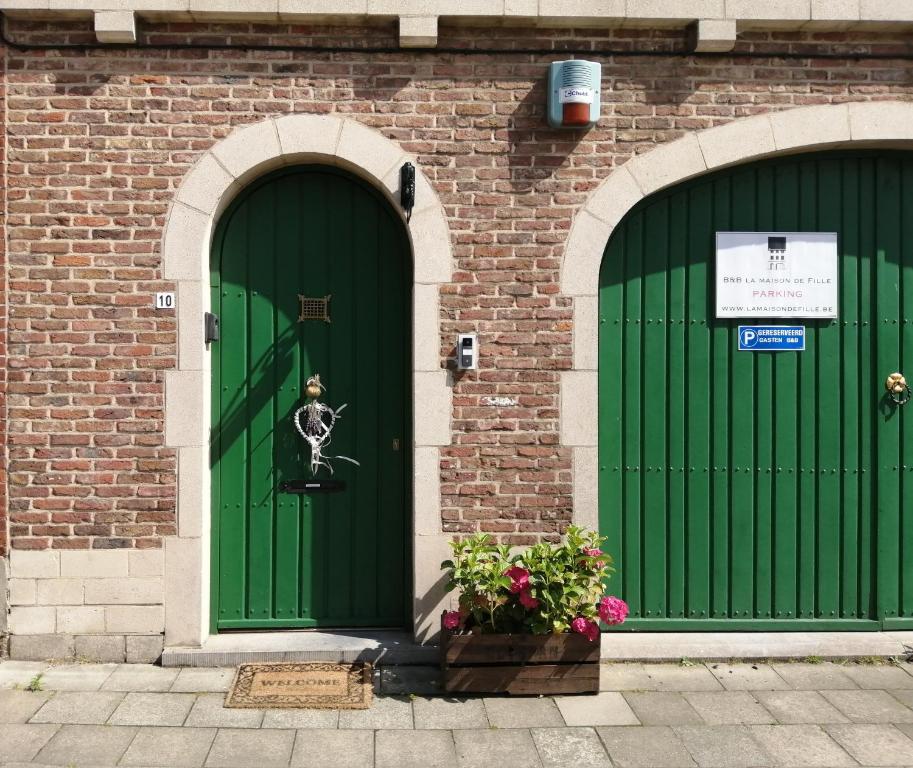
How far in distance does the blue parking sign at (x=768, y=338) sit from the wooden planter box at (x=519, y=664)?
7.46ft

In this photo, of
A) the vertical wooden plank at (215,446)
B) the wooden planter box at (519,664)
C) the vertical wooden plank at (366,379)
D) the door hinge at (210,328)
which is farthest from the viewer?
the vertical wooden plank at (366,379)

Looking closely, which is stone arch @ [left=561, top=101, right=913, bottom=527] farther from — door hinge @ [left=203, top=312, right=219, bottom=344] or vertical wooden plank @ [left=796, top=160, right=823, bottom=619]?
door hinge @ [left=203, top=312, right=219, bottom=344]

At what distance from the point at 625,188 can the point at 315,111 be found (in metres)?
2.04

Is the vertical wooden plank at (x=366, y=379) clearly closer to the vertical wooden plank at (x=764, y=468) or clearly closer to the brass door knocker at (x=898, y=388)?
the vertical wooden plank at (x=764, y=468)

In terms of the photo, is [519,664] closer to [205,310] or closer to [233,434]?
[233,434]

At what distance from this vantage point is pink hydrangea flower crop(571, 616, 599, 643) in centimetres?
480

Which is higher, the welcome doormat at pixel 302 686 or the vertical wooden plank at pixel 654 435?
the vertical wooden plank at pixel 654 435

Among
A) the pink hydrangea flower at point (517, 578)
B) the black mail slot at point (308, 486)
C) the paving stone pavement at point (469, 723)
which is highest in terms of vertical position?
the black mail slot at point (308, 486)

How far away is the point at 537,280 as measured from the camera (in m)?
5.42

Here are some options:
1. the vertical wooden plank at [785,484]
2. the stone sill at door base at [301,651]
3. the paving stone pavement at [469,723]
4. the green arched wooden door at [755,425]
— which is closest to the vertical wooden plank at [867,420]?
the green arched wooden door at [755,425]

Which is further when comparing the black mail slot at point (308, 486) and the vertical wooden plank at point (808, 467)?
the vertical wooden plank at point (808, 467)

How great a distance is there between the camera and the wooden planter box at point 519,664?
4855mm

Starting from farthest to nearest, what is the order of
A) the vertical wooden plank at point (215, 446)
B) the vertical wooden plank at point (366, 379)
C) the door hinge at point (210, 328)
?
1. the vertical wooden plank at point (366, 379)
2. the vertical wooden plank at point (215, 446)
3. the door hinge at point (210, 328)

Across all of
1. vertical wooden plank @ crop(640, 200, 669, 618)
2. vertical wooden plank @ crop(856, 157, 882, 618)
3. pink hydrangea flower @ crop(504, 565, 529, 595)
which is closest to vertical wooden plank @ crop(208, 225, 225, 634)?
pink hydrangea flower @ crop(504, 565, 529, 595)
